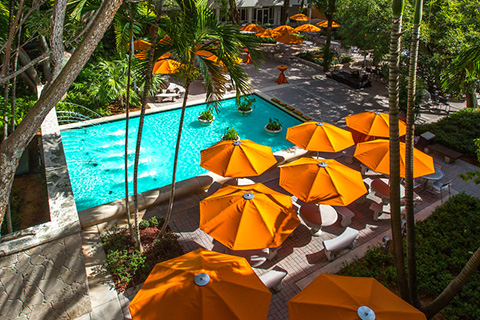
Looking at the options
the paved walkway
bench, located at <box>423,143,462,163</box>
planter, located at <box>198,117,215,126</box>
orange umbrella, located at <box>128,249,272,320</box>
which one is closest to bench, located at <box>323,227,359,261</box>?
the paved walkway

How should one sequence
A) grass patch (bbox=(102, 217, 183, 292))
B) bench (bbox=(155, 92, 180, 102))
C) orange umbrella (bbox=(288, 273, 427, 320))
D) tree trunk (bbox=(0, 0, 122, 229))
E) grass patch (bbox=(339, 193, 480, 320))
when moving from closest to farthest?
tree trunk (bbox=(0, 0, 122, 229)) < orange umbrella (bbox=(288, 273, 427, 320)) < grass patch (bbox=(339, 193, 480, 320)) < grass patch (bbox=(102, 217, 183, 292)) < bench (bbox=(155, 92, 180, 102))

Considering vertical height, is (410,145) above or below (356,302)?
above

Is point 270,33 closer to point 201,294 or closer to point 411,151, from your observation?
point 411,151

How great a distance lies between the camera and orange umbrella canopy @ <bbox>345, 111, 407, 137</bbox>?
12.3m

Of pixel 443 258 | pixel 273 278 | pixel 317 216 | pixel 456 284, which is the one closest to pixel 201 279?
pixel 273 278

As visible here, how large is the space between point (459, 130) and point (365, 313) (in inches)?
512

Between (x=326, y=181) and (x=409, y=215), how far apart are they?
2924 mm

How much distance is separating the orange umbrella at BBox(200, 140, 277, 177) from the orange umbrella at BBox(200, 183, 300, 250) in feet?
5.13

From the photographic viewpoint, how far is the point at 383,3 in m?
16.7

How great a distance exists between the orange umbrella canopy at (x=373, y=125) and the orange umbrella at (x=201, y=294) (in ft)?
26.2

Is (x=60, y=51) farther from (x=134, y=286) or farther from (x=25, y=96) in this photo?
(x=25, y=96)

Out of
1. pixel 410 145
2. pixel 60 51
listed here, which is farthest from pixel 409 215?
pixel 60 51

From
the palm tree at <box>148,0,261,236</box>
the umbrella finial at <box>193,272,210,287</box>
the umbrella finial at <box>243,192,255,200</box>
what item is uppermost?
the palm tree at <box>148,0,261,236</box>

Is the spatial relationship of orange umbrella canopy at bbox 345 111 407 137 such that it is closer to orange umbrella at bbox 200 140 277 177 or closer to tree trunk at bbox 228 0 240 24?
orange umbrella at bbox 200 140 277 177
